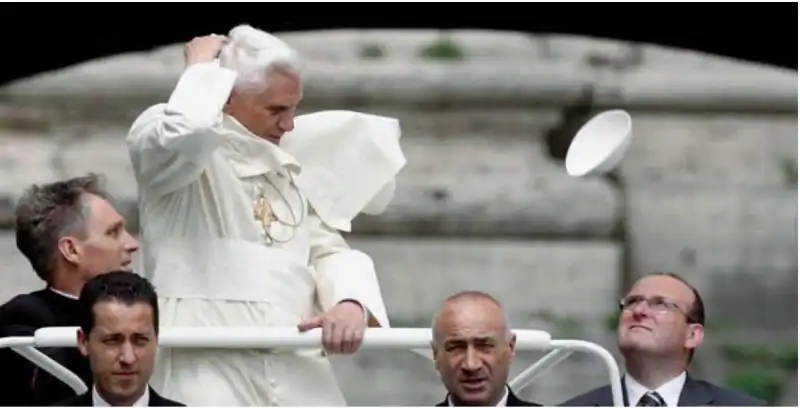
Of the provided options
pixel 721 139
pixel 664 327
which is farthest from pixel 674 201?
pixel 664 327

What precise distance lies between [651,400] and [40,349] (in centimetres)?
97

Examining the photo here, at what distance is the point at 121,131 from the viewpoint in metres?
7.43

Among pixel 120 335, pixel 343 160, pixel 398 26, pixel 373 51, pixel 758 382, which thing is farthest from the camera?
pixel 373 51

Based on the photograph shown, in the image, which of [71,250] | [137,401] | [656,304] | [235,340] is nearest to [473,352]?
[235,340]

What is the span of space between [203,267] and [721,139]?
3.15 metres

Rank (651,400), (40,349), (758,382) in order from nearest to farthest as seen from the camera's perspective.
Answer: (40,349)
(651,400)
(758,382)

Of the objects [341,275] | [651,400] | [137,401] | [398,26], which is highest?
[398,26]

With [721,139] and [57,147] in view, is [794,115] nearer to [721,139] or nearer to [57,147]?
[721,139]

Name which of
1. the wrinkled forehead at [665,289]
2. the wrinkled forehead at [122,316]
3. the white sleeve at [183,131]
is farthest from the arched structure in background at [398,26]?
the wrinkled forehead at [122,316]

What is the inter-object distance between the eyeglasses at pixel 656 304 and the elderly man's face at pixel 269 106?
2.06 feet

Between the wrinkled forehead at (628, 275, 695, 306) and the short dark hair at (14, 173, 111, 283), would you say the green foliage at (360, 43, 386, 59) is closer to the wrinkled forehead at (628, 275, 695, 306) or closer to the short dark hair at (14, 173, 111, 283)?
the wrinkled forehead at (628, 275, 695, 306)

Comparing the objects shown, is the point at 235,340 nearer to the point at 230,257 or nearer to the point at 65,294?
the point at 230,257

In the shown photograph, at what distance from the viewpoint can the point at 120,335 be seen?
4273 mm

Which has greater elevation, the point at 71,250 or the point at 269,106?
the point at 269,106
